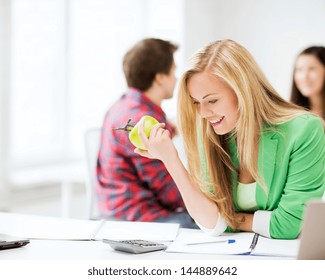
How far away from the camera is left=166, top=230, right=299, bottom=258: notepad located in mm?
1299

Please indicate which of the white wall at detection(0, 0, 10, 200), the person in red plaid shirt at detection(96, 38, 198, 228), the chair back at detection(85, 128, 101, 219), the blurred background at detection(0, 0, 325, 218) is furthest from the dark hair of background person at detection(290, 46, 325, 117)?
the white wall at detection(0, 0, 10, 200)

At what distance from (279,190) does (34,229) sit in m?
0.66

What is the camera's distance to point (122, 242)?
1309mm

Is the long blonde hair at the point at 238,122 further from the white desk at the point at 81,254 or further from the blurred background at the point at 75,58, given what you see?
the blurred background at the point at 75,58

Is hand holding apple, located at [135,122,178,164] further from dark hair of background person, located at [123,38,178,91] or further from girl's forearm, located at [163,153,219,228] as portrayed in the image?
dark hair of background person, located at [123,38,178,91]

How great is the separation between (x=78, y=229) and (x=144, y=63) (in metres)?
1.02

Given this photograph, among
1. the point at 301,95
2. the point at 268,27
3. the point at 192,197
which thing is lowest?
the point at 192,197


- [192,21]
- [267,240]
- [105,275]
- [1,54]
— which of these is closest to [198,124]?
[267,240]

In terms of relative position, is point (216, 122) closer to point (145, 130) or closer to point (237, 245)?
point (145, 130)

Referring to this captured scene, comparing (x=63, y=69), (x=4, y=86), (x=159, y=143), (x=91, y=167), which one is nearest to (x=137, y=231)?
(x=159, y=143)

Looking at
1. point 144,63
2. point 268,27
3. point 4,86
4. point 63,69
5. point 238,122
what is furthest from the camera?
point 268,27

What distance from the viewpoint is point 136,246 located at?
1.29 metres

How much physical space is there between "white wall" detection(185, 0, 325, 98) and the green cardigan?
262 centimetres

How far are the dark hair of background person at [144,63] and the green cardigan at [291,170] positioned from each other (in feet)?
3.12
